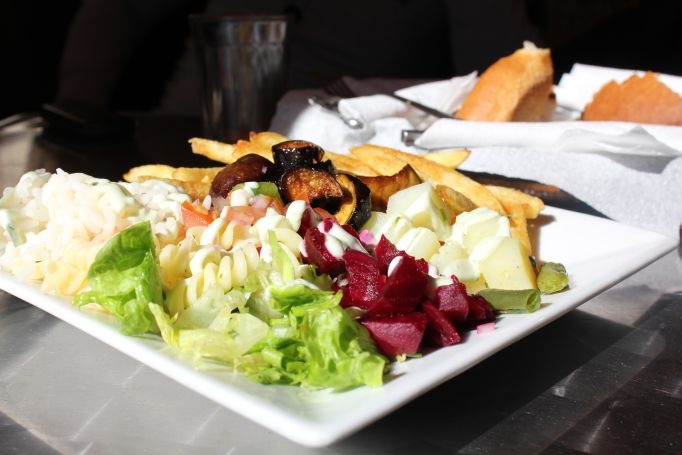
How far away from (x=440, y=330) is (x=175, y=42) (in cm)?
416

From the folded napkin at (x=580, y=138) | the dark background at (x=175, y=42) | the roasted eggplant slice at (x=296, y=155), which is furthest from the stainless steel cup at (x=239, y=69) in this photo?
the dark background at (x=175, y=42)

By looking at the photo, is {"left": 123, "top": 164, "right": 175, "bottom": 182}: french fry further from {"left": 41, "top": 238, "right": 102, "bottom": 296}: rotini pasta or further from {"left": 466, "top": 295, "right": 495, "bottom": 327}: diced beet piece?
{"left": 466, "top": 295, "right": 495, "bottom": 327}: diced beet piece

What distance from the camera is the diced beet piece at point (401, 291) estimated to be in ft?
2.89

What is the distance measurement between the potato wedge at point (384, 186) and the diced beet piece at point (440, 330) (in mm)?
442

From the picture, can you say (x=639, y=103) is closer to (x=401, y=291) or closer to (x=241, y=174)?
(x=241, y=174)

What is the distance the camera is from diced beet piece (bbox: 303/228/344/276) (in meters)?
0.97

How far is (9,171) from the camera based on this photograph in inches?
85.0

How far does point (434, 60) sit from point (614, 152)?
3032mm

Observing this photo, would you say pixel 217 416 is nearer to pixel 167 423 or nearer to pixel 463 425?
pixel 167 423

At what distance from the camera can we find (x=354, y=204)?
3.92 ft

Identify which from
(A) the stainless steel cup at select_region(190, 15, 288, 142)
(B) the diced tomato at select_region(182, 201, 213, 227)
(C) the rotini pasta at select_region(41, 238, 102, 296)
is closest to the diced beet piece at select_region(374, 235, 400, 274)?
(B) the diced tomato at select_region(182, 201, 213, 227)

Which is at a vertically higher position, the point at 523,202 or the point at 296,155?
the point at 296,155

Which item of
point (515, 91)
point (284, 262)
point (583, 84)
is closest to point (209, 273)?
point (284, 262)

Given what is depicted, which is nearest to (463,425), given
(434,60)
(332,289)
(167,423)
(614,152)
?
(332,289)
